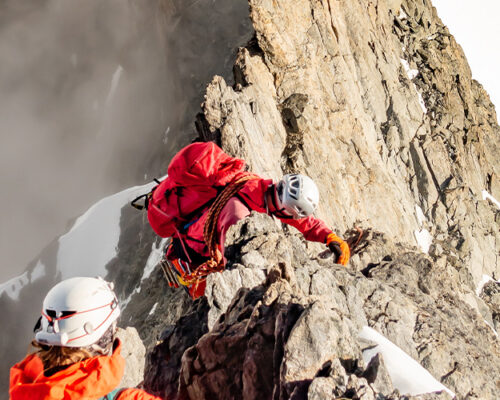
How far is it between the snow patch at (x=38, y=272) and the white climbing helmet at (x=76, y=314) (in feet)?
85.9

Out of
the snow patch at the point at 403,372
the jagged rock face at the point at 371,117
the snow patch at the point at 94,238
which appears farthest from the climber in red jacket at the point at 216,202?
the snow patch at the point at 94,238

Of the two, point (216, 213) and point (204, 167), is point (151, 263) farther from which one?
point (204, 167)

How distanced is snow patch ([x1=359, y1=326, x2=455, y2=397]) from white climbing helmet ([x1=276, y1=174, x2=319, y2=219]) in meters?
3.70

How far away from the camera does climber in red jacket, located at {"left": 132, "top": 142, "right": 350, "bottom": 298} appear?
5.72 m

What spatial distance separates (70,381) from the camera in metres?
2.80

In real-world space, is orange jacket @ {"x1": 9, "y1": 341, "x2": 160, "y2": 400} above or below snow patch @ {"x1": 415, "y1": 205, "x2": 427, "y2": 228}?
above

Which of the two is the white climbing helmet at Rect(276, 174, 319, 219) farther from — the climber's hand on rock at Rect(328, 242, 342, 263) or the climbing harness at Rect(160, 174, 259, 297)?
the climber's hand on rock at Rect(328, 242, 342, 263)

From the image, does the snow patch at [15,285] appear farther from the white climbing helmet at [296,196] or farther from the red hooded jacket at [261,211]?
the white climbing helmet at [296,196]

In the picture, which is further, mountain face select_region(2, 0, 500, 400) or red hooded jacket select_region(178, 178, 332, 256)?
red hooded jacket select_region(178, 178, 332, 256)

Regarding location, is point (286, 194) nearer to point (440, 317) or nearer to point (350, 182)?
point (440, 317)

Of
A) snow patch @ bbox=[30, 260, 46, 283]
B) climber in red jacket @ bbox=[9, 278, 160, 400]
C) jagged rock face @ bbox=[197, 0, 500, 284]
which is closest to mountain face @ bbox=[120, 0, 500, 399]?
jagged rock face @ bbox=[197, 0, 500, 284]

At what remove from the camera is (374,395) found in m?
4.46

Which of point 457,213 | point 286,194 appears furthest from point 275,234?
point 457,213

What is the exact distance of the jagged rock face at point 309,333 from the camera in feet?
15.8
